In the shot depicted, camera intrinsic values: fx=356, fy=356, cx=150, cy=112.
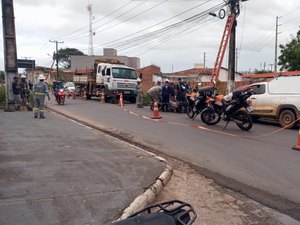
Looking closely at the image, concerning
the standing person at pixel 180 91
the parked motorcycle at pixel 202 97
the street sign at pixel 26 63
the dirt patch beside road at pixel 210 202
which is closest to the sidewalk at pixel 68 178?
the dirt patch beside road at pixel 210 202

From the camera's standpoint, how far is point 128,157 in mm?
7297

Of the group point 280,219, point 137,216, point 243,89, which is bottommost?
point 280,219

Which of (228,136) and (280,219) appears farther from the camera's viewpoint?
(228,136)

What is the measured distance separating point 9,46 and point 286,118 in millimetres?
13404

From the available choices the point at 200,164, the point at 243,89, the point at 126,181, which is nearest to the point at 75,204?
the point at 126,181

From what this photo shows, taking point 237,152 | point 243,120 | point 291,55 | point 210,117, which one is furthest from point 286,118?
point 291,55

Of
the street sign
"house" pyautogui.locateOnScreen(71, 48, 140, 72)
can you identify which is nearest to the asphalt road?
the street sign

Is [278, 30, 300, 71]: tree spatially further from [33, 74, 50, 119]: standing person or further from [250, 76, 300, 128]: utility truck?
[33, 74, 50, 119]: standing person

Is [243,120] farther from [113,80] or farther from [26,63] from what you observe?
[113,80]

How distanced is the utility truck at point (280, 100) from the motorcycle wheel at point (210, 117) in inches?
86.2

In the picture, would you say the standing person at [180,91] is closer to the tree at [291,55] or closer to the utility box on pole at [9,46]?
the utility box on pole at [9,46]

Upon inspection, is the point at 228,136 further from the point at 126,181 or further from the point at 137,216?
the point at 137,216

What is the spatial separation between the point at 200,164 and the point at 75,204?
3.49m

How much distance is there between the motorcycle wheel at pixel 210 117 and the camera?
13.1 m
